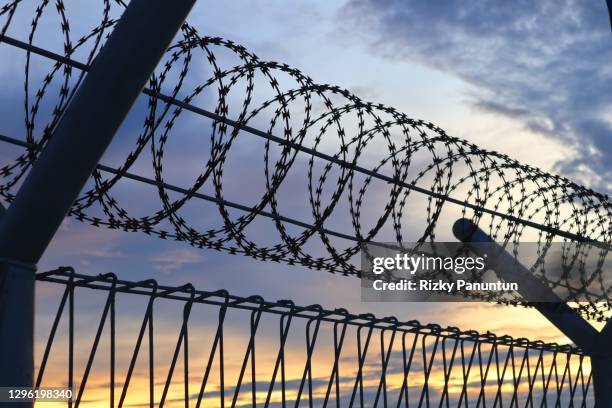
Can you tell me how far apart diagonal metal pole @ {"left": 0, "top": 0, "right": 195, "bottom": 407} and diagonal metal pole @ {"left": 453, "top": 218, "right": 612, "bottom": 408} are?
7.77 metres

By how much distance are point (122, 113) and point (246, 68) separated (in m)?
3.77

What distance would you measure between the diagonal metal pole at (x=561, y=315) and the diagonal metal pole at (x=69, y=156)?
25.5 ft

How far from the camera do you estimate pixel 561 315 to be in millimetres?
12484

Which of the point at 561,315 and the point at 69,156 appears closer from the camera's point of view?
the point at 69,156

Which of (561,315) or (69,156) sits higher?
(561,315)

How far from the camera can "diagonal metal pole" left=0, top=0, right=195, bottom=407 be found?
15.6 feet

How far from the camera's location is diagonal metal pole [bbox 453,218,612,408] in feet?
39.1

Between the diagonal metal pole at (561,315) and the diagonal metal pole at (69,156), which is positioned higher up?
the diagonal metal pole at (561,315)

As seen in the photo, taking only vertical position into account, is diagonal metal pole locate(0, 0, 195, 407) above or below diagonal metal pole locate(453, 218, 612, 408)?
below

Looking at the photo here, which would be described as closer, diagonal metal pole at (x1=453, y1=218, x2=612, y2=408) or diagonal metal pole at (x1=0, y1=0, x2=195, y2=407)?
diagonal metal pole at (x1=0, y1=0, x2=195, y2=407)

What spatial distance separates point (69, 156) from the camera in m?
4.93

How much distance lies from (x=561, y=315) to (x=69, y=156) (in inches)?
350

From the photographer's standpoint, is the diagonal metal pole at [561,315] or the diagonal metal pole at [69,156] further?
the diagonal metal pole at [561,315]

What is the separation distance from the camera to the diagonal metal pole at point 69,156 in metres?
4.77
